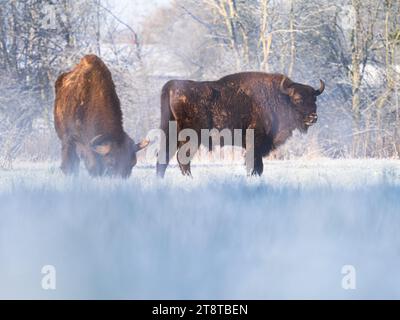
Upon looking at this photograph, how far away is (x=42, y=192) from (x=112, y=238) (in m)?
2.25

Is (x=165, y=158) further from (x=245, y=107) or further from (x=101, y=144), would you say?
(x=245, y=107)

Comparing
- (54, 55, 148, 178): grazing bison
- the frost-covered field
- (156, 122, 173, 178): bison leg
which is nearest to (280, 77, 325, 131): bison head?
(156, 122, 173, 178): bison leg

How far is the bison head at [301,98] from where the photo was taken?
13.1 m

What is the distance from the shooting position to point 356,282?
5.54 metres

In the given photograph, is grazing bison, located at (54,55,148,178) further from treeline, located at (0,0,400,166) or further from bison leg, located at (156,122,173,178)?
treeline, located at (0,0,400,166)

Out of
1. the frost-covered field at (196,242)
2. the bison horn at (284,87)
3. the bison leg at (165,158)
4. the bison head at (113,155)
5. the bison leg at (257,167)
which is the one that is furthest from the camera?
the bison horn at (284,87)

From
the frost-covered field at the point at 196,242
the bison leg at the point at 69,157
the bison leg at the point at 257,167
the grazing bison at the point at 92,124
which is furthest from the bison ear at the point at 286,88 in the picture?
the frost-covered field at the point at 196,242

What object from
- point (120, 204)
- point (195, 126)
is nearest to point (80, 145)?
point (195, 126)

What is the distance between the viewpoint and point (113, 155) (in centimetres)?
1079

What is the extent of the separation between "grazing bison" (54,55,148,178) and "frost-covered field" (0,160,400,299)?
2424mm

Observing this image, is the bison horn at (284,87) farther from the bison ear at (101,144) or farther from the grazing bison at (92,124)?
the bison ear at (101,144)

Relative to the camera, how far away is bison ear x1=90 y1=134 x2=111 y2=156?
35.4ft

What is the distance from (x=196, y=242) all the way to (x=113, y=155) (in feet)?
15.8

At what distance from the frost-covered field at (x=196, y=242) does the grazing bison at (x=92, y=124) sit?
242cm
